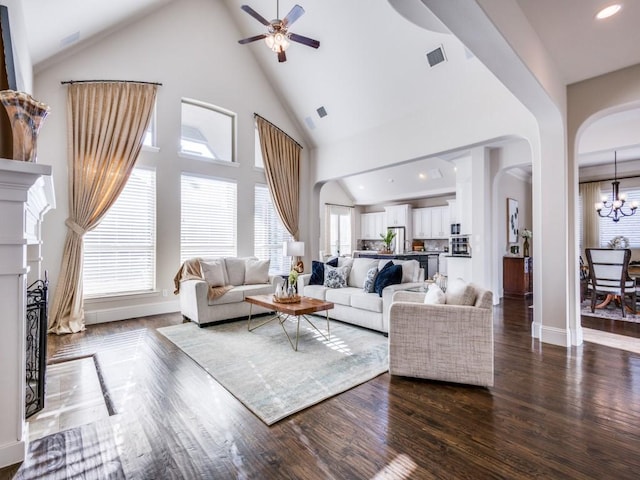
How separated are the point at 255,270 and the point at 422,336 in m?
3.30

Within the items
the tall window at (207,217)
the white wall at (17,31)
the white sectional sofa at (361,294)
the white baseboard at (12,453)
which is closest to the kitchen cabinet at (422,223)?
the white sectional sofa at (361,294)

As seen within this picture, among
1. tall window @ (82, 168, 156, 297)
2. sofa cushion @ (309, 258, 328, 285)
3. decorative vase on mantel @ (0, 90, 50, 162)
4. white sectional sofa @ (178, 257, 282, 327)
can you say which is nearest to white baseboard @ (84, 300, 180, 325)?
tall window @ (82, 168, 156, 297)

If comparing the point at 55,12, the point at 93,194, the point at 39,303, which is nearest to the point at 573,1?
the point at 39,303

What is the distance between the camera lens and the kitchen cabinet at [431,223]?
9.51 metres

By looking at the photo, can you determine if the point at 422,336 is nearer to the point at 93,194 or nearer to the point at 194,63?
the point at 93,194

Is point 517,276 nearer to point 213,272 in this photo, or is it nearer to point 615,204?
point 615,204

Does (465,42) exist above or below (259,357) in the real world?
above

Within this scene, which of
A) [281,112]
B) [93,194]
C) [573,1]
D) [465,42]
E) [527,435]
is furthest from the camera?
[281,112]

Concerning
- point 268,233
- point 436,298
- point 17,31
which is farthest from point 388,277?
point 17,31

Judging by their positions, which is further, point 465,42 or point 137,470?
point 465,42

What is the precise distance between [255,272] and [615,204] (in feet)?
23.8

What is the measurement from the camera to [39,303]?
231cm

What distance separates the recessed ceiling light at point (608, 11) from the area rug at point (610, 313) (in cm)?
431

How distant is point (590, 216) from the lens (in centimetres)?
765
